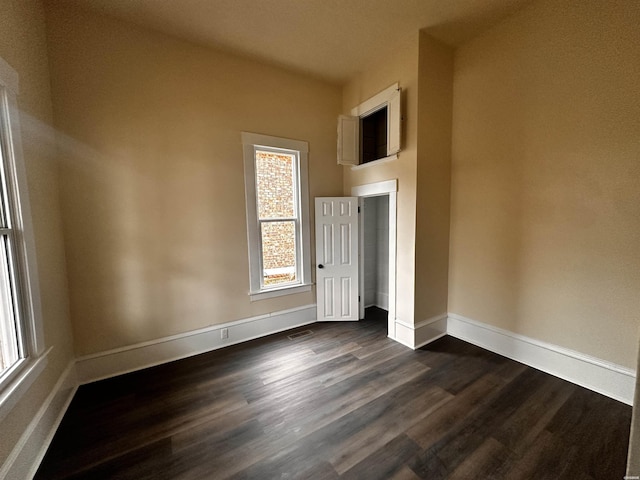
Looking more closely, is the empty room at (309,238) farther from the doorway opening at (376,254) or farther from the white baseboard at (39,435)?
the doorway opening at (376,254)

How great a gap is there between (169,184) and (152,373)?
1978mm

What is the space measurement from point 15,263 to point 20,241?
148 millimetres

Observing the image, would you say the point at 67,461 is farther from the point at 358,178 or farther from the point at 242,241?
the point at 358,178

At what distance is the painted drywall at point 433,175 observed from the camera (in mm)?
2854

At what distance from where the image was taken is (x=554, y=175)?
238cm

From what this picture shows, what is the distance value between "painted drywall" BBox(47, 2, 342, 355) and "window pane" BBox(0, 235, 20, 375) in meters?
0.78

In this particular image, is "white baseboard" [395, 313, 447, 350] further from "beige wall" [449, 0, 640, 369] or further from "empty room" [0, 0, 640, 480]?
"beige wall" [449, 0, 640, 369]

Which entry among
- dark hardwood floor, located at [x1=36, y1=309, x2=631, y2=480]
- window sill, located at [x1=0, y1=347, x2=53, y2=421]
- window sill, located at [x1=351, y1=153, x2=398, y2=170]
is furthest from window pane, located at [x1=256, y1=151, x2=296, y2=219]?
window sill, located at [x1=0, y1=347, x2=53, y2=421]

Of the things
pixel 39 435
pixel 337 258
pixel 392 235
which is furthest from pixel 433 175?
pixel 39 435

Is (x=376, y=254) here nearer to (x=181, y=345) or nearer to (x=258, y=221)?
(x=258, y=221)

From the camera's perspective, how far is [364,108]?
11.3 ft

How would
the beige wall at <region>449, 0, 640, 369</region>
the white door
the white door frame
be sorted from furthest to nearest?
the white door < the white door frame < the beige wall at <region>449, 0, 640, 369</region>

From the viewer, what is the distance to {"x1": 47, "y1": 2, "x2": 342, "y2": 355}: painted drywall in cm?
235

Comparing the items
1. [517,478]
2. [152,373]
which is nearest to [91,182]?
[152,373]
